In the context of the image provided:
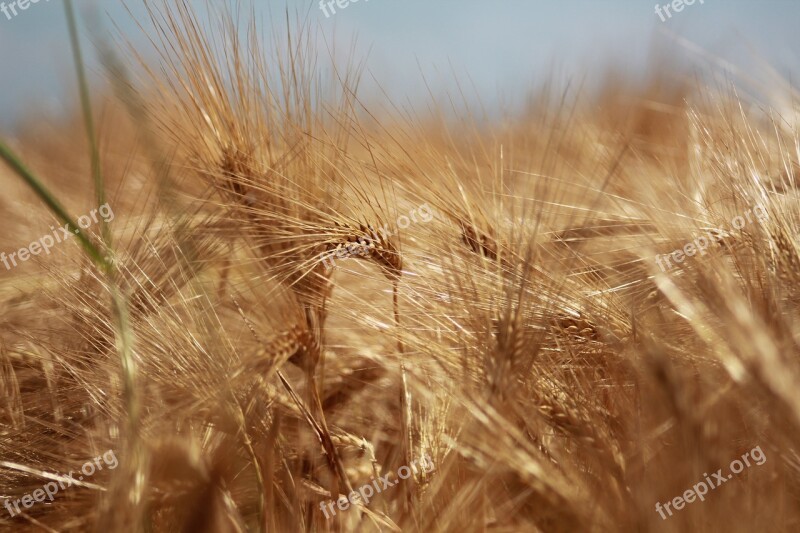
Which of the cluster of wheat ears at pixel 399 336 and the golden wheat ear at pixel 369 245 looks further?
the golden wheat ear at pixel 369 245

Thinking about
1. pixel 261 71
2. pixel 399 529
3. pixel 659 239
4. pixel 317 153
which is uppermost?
pixel 261 71

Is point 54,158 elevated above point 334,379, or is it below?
above

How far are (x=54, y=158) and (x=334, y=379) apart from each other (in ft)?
4.17

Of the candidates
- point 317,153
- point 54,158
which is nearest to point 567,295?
point 317,153

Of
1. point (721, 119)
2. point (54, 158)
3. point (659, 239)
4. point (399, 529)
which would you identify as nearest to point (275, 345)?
point (399, 529)

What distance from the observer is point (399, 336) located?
30.5 inches

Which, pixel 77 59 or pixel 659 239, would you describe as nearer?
pixel 77 59

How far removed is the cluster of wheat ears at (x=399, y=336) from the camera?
523 mm

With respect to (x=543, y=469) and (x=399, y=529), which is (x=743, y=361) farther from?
(x=399, y=529)

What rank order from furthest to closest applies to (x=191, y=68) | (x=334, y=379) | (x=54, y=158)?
1. (x=54, y=158)
2. (x=334, y=379)
3. (x=191, y=68)

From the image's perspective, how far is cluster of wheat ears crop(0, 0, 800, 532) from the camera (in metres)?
0.52

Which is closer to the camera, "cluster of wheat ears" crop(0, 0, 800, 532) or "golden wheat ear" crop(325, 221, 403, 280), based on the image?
"cluster of wheat ears" crop(0, 0, 800, 532)

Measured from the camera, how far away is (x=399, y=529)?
69 centimetres

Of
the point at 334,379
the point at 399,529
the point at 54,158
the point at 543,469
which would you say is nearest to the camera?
the point at 543,469
